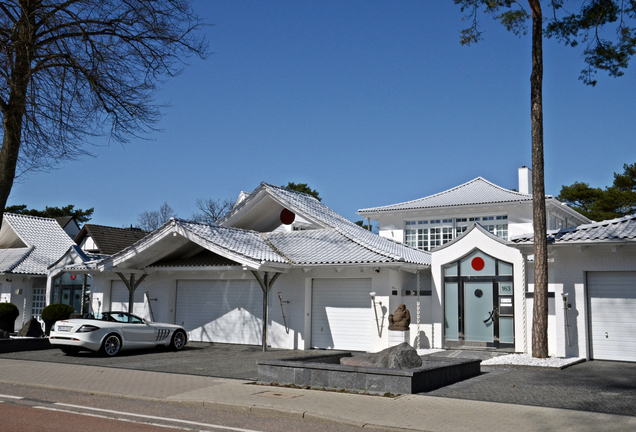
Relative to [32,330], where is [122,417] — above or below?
below

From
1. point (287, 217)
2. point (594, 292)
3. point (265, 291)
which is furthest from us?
point (287, 217)

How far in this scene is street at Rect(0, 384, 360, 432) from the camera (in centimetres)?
806

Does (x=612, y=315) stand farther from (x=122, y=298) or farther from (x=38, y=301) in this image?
(x=38, y=301)

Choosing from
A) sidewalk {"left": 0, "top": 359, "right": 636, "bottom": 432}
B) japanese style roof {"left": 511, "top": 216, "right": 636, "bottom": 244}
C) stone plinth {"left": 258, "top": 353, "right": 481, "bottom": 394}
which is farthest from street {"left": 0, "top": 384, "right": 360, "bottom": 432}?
japanese style roof {"left": 511, "top": 216, "right": 636, "bottom": 244}

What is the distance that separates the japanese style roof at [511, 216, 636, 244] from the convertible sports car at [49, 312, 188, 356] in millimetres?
11235

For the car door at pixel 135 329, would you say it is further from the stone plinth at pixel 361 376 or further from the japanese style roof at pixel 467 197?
the japanese style roof at pixel 467 197

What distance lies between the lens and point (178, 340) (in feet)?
64.8

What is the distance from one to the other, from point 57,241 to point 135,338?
18.3 meters

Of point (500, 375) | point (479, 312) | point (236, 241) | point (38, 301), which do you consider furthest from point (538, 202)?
point (38, 301)

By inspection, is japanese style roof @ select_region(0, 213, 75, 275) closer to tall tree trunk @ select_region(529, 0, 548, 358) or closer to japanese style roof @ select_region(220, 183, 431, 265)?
japanese style roof @ select_region(220, 183, 431, 265)

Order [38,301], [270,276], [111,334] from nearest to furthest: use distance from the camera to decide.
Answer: [111,334] → [270,276] → [38,301]

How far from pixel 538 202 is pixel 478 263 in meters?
3.38

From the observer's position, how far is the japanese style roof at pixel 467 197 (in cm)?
3141

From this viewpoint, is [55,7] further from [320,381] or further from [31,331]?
[31,331]
